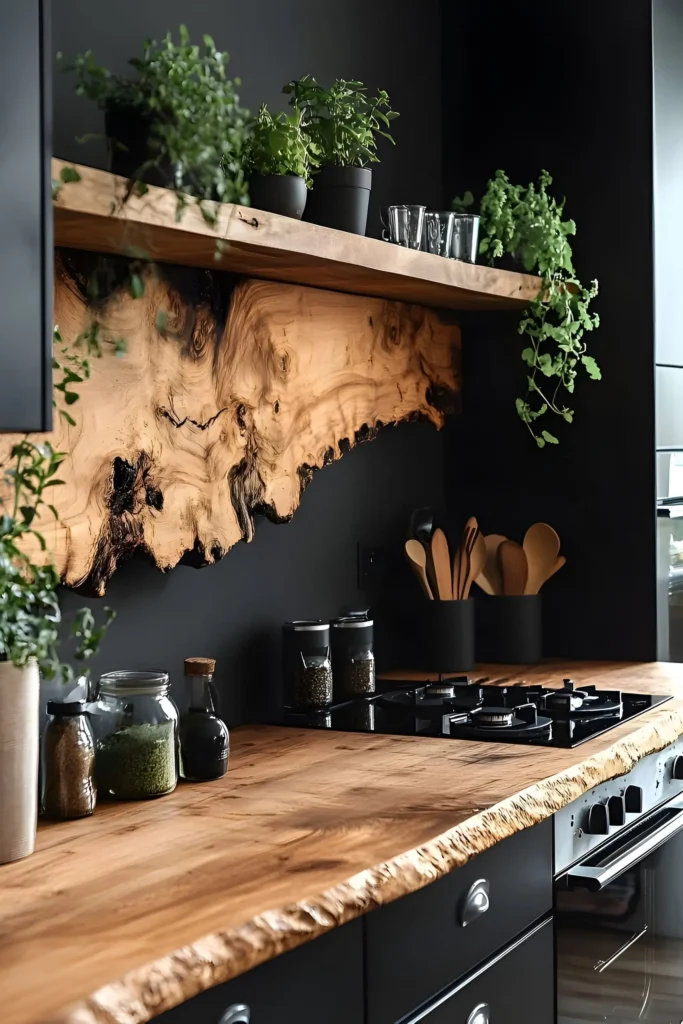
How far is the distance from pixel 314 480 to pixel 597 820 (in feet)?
3.07

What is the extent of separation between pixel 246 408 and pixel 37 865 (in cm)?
103

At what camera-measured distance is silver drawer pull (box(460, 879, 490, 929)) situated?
1.72 metres

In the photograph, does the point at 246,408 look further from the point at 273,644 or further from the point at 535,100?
the point at 535,100

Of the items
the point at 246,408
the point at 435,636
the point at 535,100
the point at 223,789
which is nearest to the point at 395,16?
the point at 535,100

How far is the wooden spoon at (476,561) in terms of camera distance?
2.90 meters

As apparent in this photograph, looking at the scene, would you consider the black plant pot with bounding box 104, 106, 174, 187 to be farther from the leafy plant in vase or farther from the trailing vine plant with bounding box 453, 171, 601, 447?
the trailing vine plant with bounding box 453, 171, 601, 447

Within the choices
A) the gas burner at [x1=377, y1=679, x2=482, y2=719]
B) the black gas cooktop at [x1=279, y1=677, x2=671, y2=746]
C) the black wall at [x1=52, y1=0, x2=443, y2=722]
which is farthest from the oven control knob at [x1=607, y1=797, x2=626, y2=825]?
the black wall at [x1=52, y1=0, x2=443, y2=722]

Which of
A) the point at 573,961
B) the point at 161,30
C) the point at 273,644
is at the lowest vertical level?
the point at 573,961

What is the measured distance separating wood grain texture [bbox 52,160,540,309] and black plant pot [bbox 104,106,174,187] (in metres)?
0.06

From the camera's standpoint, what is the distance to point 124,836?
5.37ft

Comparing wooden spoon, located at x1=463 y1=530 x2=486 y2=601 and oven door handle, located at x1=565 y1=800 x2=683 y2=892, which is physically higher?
wooden spoon, located at x1=463 y1=530 x2=486 y2=601

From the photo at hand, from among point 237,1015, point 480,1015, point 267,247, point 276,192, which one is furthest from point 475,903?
point 276,192

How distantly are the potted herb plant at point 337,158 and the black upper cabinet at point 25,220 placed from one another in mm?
788

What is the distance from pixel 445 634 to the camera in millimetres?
2830
